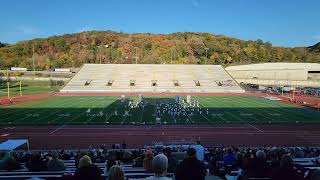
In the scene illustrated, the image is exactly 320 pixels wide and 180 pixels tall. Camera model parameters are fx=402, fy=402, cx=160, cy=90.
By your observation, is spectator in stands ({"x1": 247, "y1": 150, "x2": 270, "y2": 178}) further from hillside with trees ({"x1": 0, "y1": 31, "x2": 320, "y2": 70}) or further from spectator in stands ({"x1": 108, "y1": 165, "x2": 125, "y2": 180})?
hillside with trees ({"x1": 0, "y1": 31, "x2": 320, "y2": 70})

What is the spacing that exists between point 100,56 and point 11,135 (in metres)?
94.6

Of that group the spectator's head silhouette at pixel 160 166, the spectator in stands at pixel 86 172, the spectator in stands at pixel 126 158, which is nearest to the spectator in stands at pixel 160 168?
the spectator's head silhouette at pixel 160 166

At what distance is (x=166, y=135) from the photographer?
86.9 feet

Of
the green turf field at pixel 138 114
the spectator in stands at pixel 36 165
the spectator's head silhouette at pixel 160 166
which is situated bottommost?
the green turf field at pixel 138 114

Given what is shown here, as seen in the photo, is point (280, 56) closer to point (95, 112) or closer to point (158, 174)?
point (95, 112)

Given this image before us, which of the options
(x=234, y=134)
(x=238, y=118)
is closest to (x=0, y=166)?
(x=234, y=134)

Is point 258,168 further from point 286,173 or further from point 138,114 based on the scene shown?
point 138,114

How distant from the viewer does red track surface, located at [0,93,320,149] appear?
79.8 feet

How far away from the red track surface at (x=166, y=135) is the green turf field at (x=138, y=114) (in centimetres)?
242

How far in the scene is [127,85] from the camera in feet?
227

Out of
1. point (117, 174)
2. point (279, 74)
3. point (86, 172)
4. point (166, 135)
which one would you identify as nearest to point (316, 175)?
point (117, 174)

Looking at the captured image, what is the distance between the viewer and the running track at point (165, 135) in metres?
24.2

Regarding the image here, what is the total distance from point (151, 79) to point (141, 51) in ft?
160

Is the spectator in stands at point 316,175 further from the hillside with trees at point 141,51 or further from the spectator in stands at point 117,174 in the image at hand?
the hillside with trees at point 141,51
